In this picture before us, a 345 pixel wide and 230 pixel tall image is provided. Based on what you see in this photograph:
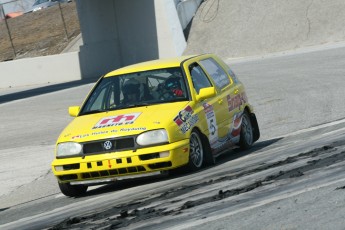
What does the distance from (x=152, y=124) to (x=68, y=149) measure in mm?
977

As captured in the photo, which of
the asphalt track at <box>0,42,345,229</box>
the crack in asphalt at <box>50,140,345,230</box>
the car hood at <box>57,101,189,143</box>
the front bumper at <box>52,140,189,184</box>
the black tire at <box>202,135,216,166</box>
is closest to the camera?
the asphalt track at <box>0,42,345,229</box>

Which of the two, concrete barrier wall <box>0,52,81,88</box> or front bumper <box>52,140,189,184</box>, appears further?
concrete barrier wall <box>0,52,81,88</box>

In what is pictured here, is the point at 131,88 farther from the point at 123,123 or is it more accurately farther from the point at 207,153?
the point at 207,153

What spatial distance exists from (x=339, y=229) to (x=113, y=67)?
3900cm

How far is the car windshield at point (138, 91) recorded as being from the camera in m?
12.1

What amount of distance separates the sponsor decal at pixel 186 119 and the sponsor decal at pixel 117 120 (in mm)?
493

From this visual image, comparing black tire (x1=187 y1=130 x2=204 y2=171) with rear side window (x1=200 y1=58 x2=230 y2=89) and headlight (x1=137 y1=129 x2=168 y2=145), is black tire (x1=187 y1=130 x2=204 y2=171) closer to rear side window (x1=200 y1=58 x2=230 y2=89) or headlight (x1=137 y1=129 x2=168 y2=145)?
headlight (x1=137 y1=129 x2=168 y2=145)

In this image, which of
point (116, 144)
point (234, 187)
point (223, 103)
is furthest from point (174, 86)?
point (234, 187)

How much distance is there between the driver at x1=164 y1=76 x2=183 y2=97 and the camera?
1208 centimetres

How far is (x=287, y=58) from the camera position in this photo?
111 feet

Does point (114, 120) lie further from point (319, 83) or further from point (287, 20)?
point (287, 20)

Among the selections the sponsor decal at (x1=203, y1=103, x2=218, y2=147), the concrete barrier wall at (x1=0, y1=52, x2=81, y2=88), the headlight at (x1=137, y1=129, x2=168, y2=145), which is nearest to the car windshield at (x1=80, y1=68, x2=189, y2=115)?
the sponsor decal at (x1=203, y1=103, x2=218, y2=147)

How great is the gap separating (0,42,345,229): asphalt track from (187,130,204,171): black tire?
0.46ft

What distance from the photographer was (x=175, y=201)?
9.00 meters
